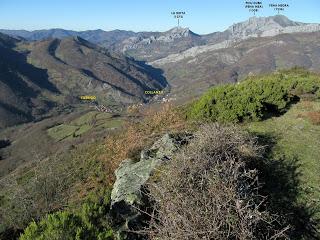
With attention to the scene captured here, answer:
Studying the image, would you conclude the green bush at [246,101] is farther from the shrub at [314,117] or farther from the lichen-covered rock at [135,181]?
the lichen-covered rock at [135,181]

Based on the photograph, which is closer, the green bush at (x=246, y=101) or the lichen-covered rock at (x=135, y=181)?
the lichen-covered rock at (x=135, y=181)

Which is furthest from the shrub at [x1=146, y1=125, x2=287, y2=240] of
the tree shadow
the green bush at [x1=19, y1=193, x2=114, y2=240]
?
the tree shadow

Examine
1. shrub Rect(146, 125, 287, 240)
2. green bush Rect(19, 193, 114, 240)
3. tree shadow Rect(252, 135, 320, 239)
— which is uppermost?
shrub Rect(146, 125, 287, 240)

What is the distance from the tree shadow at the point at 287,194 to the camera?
1043 centimetres

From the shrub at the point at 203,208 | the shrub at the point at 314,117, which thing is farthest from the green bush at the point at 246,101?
the shrub at the point at 203,208

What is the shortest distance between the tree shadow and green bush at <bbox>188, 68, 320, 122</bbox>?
4.07 m

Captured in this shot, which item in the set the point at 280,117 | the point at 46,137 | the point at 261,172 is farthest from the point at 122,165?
the point at 46,137

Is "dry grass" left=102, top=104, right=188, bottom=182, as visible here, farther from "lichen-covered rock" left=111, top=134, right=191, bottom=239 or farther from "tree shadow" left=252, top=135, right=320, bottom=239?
"tree shadow" left=252, top=135, right=320, bottom=239

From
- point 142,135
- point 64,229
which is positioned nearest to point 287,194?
point 64,229

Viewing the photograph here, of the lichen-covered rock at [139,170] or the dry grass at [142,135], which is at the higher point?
the lichen-covered rock at [139,170]

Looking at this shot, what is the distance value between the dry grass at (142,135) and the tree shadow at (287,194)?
503 cm

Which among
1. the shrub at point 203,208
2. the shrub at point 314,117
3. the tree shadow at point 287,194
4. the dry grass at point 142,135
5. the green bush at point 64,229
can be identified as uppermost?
the shrub at point 203,208

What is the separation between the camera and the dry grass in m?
16.6

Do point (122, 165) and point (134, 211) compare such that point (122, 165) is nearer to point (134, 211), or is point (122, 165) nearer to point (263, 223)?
point (134, 211)
